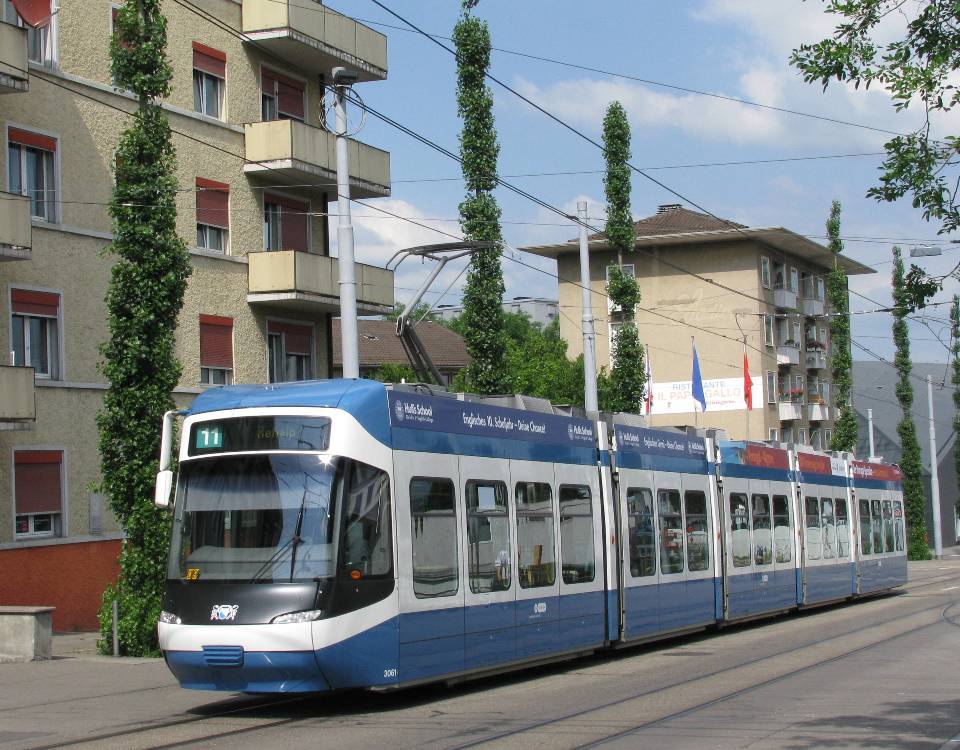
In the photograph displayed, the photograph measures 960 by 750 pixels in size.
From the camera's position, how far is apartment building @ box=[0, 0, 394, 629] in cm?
2631

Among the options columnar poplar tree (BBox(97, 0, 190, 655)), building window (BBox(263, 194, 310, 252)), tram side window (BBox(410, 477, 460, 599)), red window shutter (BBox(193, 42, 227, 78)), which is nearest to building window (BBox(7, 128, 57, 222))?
red window shutter (BBox(193, 42, 227, 78))

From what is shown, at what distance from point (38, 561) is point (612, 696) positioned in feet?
50.3

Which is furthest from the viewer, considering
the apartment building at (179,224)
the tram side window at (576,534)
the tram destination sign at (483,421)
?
the apartment building at (179,224)

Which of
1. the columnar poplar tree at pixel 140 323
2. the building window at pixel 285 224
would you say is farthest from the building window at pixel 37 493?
the building window at pixel 285 224

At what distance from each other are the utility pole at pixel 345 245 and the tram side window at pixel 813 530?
10.6 metres

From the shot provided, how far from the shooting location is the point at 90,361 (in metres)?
28.2

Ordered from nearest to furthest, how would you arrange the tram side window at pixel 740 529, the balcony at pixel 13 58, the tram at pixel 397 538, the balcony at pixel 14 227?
1. the tram at pixel 397 538
2. the tram side window at pixel 740 529
3. the balcony at pixel 13 58
4. the balcony at pixel 14 227

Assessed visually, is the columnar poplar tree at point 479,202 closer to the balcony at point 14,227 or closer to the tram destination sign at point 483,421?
the balcony at point 14,227

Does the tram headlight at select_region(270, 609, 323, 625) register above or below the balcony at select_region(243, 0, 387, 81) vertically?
below

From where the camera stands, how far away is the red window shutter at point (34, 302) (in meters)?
26.5

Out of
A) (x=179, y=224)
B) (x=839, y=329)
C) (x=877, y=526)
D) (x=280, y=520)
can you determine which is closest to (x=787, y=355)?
(x=839, y=329)

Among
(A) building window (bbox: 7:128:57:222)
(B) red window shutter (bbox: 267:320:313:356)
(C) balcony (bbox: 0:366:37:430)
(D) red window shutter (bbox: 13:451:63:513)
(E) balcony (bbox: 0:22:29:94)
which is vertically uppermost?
(E) balcony (bbox: 0:22:29:94)

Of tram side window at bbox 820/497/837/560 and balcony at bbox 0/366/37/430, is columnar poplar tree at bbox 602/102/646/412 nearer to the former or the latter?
tram side window at bbox 820/497/837/560

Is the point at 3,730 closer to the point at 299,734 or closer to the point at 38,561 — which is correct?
the point at 299,734
